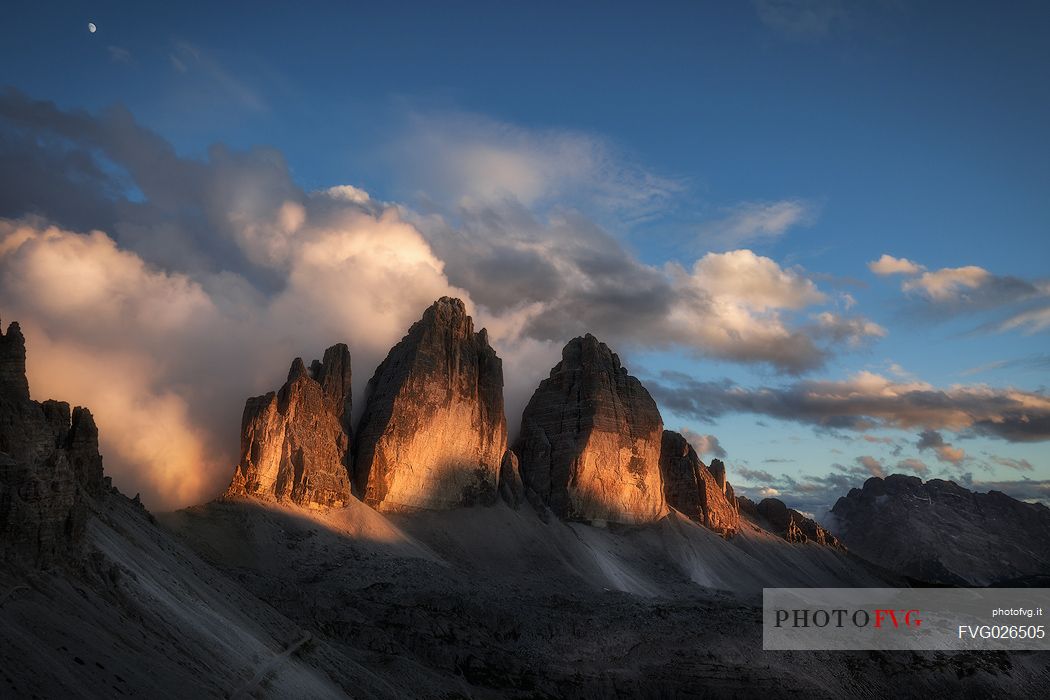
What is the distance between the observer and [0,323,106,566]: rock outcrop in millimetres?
24062

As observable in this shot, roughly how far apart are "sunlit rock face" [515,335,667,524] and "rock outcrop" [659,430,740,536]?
12276 mm

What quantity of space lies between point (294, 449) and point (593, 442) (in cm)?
6081

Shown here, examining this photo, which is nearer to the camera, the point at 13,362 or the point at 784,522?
the point at 13,362

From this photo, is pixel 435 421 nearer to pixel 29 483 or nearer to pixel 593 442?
pixel 593 442

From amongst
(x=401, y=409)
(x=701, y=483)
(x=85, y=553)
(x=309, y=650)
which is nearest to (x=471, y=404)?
(x=401, y=409)

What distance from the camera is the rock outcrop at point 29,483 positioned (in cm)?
2406

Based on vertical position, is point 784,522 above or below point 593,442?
below

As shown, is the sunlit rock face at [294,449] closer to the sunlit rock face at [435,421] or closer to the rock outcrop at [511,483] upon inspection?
the sunlit rock face at [435,421]

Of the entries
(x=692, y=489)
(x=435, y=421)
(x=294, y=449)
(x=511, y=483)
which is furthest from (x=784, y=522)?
(x=294, y=449)

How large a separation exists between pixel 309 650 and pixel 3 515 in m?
24.3

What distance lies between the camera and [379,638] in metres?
58.3

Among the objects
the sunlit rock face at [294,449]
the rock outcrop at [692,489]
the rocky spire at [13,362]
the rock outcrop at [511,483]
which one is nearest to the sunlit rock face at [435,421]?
the rock outcrop at [511,483]

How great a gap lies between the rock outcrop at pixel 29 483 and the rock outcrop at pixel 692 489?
134 metres

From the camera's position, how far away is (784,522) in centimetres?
17975
